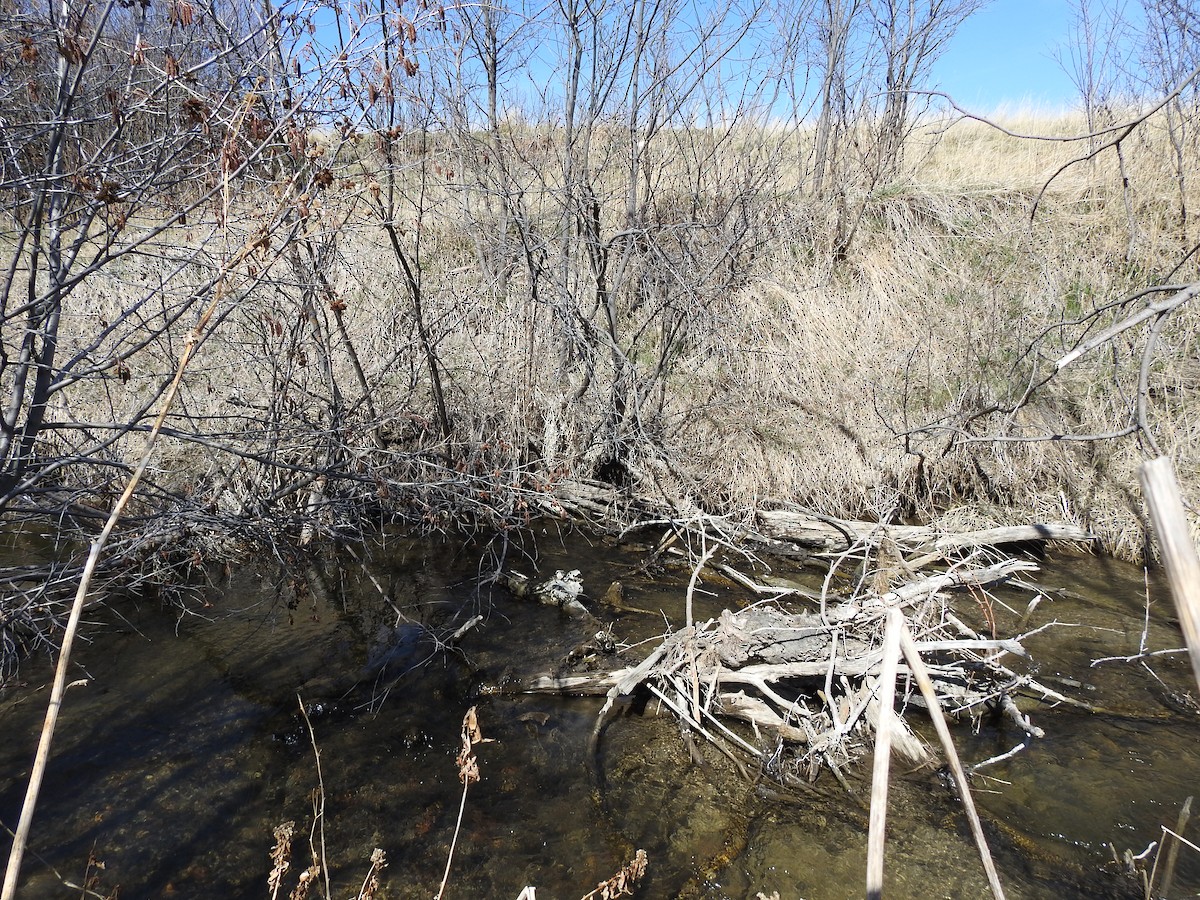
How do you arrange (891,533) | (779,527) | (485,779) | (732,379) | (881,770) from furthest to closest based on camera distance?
(732,379)
(779,527)
(891,533)
(485,779)
(881,770)

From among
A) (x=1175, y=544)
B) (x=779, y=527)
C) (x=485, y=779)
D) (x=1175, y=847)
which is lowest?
(x=1175, y=847)

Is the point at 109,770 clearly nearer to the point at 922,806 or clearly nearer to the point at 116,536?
the point at 116,536

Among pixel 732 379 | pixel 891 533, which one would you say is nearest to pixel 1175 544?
pixel 891 533

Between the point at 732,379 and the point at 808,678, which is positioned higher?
the point at 732,379

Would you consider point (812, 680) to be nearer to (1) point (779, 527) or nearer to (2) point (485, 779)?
(2) point (485, 779)

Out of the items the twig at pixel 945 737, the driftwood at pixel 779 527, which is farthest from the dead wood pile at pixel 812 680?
the twig at pixel 945 737

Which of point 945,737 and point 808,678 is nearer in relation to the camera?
point 945,737

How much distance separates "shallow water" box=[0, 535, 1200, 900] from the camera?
10.9ft

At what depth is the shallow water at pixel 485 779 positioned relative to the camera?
3314 millimetres

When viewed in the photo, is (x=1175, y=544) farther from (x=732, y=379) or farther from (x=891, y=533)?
(x=732, y=379)

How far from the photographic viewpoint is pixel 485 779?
3.91m

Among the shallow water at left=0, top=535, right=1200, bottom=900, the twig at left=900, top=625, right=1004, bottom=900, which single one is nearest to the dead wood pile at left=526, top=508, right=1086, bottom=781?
the shallow water at left=0, top=535, right=1200, bottom=900

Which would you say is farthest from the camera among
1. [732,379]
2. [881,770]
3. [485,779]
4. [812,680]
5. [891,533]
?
[732,379]

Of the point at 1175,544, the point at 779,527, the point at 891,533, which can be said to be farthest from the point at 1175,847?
the point at 1175,544
